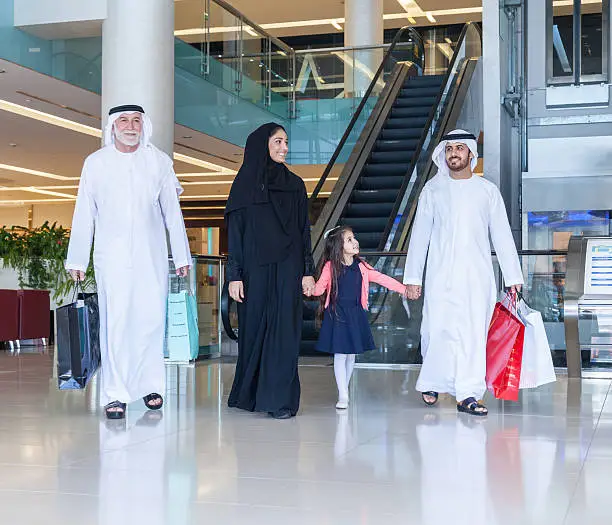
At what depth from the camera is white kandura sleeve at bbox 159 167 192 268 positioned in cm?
639

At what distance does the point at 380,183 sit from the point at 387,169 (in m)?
0.32

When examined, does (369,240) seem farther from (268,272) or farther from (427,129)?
(268,272)

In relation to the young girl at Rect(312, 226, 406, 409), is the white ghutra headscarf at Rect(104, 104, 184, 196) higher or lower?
higher

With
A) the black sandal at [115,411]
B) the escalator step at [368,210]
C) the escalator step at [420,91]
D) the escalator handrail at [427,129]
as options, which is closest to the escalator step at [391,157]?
the escalator handrail at [427,129]

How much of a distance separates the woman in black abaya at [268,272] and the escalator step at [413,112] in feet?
30.8

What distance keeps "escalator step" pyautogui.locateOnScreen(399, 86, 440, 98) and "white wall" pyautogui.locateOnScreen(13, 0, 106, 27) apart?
5.82m

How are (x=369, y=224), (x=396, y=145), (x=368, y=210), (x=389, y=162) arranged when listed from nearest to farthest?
(x=369, y=224) < (x=368, y=210) < (x=389, y=162) < (x=396, y=145)

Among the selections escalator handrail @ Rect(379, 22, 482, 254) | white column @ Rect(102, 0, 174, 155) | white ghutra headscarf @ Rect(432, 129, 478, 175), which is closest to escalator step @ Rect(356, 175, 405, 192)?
escalator handrail @ Rect(379, 22, 482, 254)

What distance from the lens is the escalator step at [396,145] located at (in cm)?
1449

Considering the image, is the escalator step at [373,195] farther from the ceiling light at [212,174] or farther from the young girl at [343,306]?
the ceiling light at [212,174]

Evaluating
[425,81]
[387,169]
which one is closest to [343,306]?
[387,169]

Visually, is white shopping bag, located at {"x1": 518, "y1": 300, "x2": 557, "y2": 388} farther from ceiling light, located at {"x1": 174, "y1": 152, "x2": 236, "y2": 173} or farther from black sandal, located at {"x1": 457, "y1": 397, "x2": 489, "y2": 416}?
ceiling light, located at {"x1": 174, "y1": 152, "x2": 236, "y2": 173}

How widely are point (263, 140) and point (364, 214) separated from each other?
279 inches

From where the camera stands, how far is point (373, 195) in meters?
13.6
